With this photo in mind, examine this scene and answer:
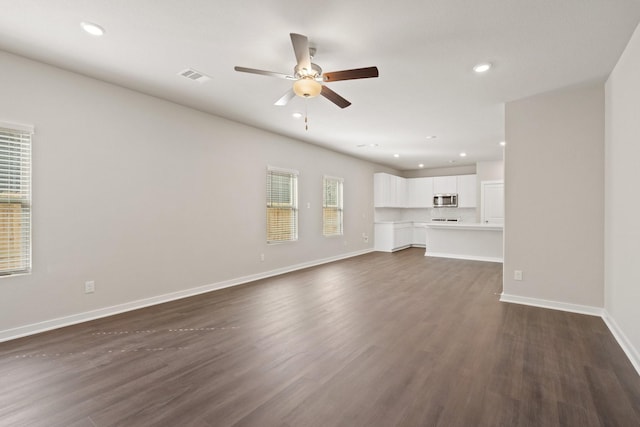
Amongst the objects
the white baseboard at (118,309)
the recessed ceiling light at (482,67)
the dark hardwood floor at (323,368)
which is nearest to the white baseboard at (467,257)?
the dark hardwood floor at (323,368)

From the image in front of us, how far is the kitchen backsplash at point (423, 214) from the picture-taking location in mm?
9969

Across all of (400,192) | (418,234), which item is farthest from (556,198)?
(418,234)

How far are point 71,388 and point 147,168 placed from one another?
2653mm

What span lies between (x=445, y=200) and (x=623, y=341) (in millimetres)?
7578

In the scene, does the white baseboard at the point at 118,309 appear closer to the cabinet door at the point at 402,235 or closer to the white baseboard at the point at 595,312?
the white baseboard at the point at 595,312

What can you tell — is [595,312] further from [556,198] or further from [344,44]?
[344,44]

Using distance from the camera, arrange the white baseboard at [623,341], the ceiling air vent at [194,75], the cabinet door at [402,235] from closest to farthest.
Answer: the white baseboard at [623,341] → the ceiling air vent at [194,75] → the cabinet door at [402,235]

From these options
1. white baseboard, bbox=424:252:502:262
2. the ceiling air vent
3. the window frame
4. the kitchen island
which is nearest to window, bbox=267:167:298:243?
the window frame

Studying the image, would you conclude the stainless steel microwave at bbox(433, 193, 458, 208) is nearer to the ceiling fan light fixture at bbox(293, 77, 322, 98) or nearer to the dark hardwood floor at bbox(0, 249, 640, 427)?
the dark hardwood floor at bbox(0, 249, 640, 427)

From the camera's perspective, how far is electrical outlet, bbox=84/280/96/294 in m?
3.39

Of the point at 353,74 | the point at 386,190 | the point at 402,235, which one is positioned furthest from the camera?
the point at 402,235

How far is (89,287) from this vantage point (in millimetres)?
3410

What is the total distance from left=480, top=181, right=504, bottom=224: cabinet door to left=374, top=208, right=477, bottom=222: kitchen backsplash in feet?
2.50

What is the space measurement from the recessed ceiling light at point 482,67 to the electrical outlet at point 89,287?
16.0 feet
